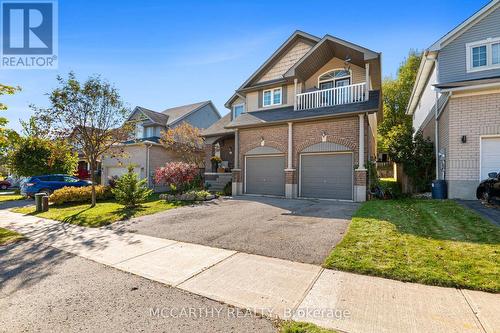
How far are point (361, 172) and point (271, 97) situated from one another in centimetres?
783

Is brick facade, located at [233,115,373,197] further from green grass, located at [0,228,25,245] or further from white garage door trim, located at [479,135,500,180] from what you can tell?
green grass, located at [0,228,25,245]

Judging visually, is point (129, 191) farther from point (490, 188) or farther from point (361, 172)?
point (490, 188)

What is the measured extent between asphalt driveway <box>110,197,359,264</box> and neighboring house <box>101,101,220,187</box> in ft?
36.8

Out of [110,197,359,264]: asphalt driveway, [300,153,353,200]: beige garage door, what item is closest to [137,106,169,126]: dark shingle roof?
[110,197,359,264]: asphalt driveway

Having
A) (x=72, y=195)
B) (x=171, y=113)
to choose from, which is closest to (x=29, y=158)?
(x=72, y=195)

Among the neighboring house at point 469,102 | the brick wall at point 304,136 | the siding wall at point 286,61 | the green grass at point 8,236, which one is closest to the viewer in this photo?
the green grass at point 8,236

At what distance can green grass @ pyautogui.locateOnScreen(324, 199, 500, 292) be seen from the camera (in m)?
3.94

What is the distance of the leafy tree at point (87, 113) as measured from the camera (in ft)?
38.3

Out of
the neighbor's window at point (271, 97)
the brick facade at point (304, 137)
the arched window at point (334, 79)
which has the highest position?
the arched window at point (334, 79)

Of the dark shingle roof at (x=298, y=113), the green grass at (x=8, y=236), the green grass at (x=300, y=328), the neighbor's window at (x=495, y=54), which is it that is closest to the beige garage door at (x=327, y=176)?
the dark shingle roof at (x=298, y=113)

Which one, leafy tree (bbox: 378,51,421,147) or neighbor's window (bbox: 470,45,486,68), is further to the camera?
leafy tree (bbox: 378,51,421,147)

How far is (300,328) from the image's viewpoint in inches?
111

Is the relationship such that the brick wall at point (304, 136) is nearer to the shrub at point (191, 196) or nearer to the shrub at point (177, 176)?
the shrub at point (191, 196)

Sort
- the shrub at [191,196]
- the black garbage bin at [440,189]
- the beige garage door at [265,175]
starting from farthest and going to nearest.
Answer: the beige garage door at [265,175]
the shrub at [191,196]
the black garbage bin at [440,189]
